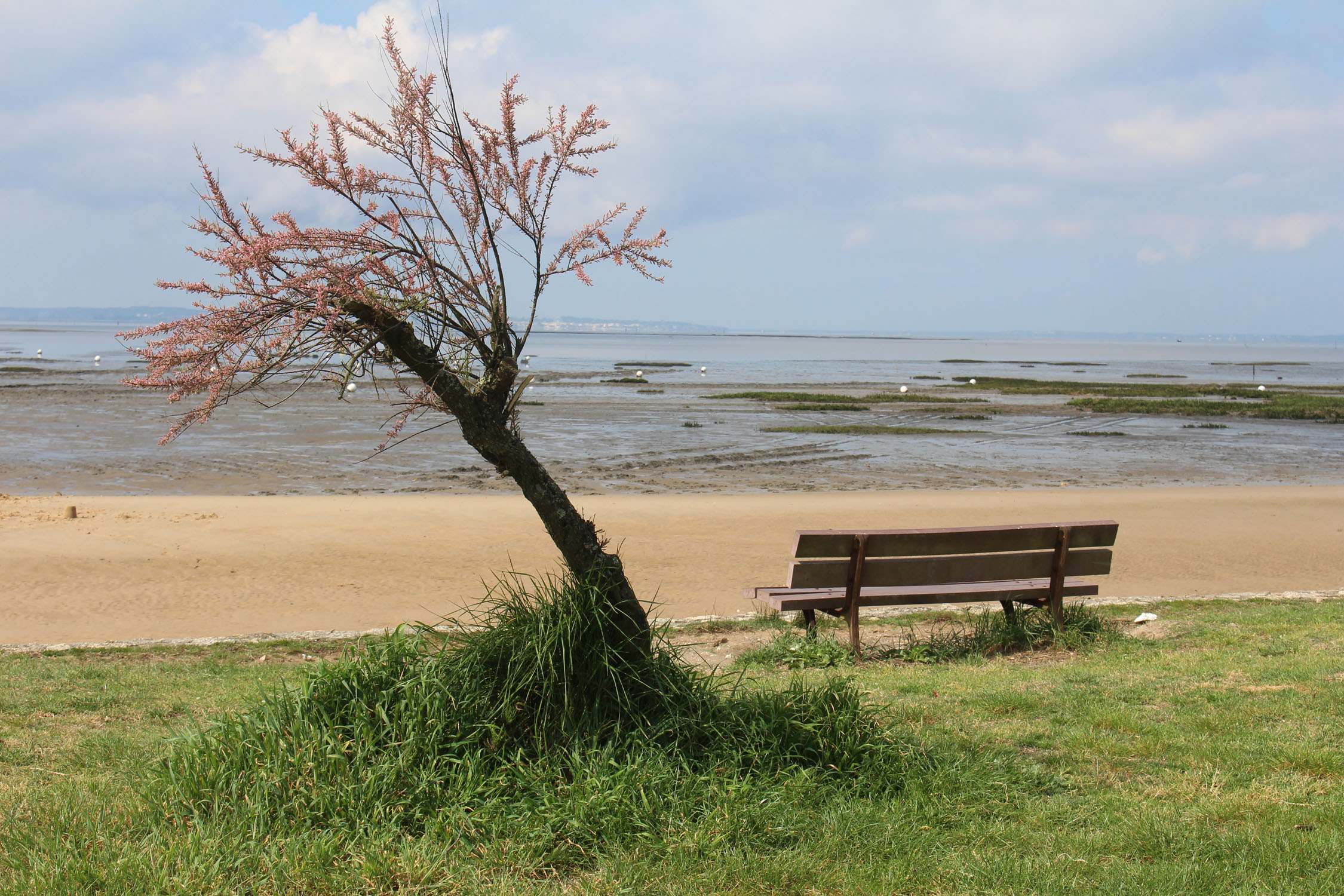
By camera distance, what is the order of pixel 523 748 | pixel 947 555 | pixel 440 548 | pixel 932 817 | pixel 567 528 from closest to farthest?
pixel 932 817 → pixel 523 748 → pixel 567 528 → pixel 947 555 → pixel 440 548

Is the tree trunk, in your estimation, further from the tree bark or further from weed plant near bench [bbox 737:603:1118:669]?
weed plant near bench [bbox 737:603:1118:669]

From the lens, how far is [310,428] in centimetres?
2906

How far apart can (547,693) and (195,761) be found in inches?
54.6

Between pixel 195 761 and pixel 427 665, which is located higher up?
pixel 427 665

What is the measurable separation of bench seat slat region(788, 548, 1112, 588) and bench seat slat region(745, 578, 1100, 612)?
63mm

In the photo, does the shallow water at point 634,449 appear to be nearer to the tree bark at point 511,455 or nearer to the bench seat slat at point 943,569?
the bench seat slat at point 943,569

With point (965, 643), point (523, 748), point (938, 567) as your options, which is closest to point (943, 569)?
point (938, 567)

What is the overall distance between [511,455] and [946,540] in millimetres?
4141

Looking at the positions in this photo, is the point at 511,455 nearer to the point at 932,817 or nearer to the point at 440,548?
the point at 932,817

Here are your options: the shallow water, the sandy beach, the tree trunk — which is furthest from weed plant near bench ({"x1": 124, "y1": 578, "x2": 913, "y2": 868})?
the shallow water

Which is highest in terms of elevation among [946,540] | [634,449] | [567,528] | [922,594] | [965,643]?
[567,528]

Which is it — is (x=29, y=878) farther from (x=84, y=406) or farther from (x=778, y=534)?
(x=84, y=406)

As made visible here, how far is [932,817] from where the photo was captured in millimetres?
3812

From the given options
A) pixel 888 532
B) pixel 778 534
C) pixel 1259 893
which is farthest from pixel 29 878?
pixel 778 534
